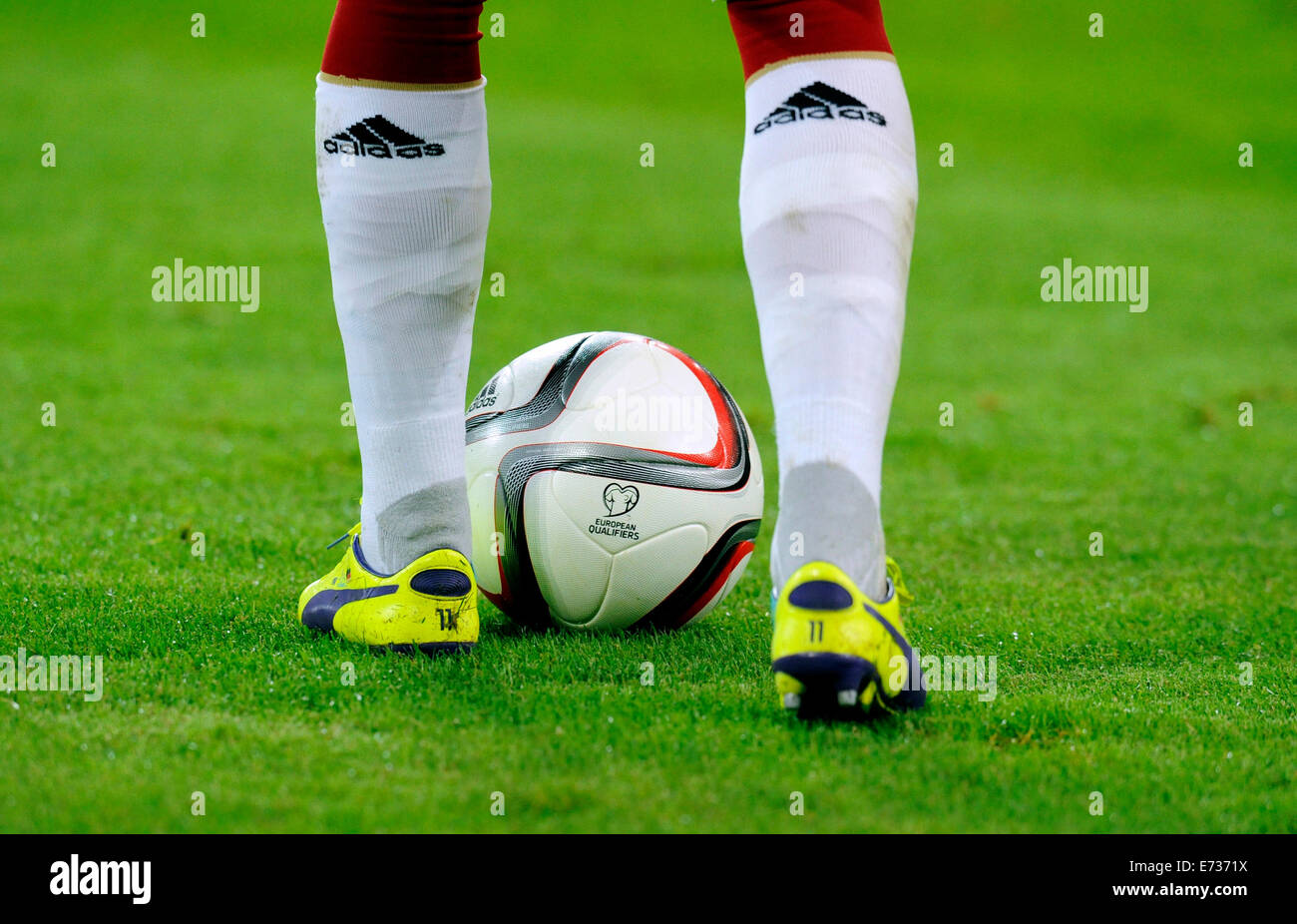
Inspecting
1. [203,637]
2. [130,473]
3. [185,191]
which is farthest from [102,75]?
[203,637]

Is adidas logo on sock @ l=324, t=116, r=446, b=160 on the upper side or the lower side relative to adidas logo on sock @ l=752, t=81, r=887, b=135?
upper

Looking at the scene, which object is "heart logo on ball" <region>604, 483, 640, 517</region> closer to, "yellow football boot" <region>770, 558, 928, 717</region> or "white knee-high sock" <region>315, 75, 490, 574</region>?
"white knee-high sock" <region>315, 75, 490, 574</region>

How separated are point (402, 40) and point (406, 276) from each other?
1.53ft

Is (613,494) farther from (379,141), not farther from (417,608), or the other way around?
(379,141)

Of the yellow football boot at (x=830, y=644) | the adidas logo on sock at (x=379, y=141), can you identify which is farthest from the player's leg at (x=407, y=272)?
the yellow football boot at (x=830, y=644)

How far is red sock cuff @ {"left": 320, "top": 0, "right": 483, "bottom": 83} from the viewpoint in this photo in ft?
8.75

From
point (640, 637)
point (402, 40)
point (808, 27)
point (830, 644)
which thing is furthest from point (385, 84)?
point (830, 644)

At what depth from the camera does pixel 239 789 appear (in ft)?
6.77

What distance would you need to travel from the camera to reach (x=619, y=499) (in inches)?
123

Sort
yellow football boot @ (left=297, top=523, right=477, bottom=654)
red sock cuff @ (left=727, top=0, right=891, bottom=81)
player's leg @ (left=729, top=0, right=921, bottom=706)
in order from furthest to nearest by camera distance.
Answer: yellow football boot @ (left=297, top=523, right=477, bottom=654), red sock cuff @ (left=727, top=0, right=891, bottom=81), player's leg @ (left=729, top=0, right=921, bottom=706)

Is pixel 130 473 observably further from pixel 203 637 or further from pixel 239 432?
pixel 203 637

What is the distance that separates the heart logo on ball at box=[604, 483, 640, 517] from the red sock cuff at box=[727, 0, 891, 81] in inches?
42.4

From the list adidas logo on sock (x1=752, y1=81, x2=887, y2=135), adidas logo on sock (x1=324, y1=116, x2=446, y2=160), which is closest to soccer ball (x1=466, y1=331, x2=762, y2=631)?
adidas logo on sock (x1=324, y1=116, x2=446, y2=160)

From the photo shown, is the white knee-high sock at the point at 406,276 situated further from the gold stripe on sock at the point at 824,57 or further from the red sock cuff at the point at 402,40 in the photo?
the gold stripe on sock at the point at 824,57
